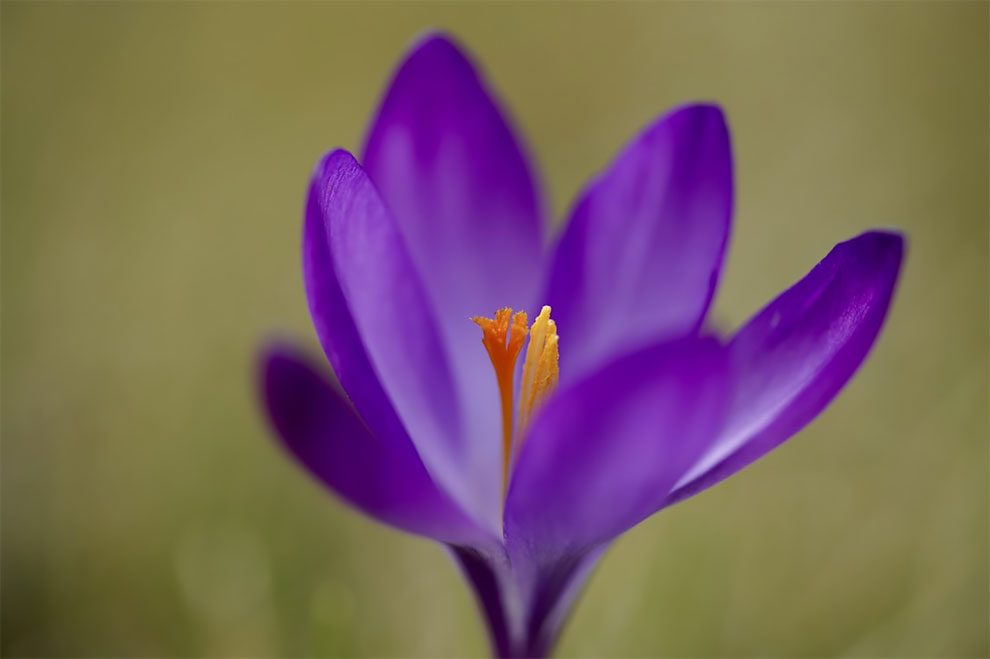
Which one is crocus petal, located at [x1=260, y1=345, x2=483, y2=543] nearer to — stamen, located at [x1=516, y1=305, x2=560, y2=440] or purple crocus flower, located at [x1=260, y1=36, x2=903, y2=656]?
purple crocus flower, located at [x1=260, y1=36, x2=903, y2=656]

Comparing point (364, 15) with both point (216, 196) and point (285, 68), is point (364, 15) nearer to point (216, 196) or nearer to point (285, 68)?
point (285, 68)

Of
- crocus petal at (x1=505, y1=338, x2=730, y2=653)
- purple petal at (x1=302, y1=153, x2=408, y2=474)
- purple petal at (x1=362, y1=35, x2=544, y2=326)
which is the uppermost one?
purple petal at (x1=362, y1=35, x2=544, y2=326)

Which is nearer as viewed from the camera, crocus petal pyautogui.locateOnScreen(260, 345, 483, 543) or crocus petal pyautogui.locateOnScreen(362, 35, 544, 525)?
crocus petal pyautogui.locateOnScreen(260, 345, 483, 543)

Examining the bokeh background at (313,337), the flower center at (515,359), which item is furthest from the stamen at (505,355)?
the bokeh background at (313,337)

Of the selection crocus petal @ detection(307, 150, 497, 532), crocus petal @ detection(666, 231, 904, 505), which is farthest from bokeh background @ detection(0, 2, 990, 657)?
crocus petal @ detection(666, 231, 904, 505)

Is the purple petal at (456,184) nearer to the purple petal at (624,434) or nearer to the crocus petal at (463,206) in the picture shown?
the crocus petal at (463,206)

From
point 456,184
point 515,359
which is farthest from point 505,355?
point 456,184
